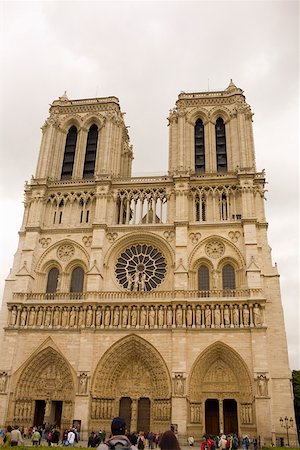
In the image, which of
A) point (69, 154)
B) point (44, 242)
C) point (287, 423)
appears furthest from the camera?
point (69, 154)

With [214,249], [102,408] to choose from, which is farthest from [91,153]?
[102,408]

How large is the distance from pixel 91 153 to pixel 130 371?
17.1 metres

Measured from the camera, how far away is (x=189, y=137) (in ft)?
109

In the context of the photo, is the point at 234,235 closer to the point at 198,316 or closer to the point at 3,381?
the point at 198,316

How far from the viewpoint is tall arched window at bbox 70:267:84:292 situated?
96.8 ft

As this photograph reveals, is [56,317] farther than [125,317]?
Yes

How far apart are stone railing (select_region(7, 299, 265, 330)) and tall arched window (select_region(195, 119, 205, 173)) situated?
11.2 meters

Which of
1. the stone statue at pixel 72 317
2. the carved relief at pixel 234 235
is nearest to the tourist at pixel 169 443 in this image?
the stone statue at pixel 72 317

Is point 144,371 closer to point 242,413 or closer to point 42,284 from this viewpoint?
point 242,413

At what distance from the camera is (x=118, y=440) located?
419 cm

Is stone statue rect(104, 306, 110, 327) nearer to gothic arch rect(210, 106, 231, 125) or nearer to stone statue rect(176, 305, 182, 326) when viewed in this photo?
stone statue rect(176, 305, 182, 326)

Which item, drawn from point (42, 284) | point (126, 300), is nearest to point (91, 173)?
point (42, 284)

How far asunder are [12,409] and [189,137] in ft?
72.8

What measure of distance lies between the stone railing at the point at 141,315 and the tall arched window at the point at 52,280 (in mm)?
2114
